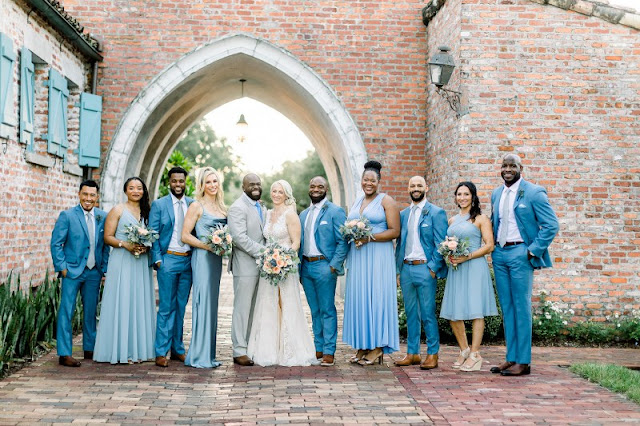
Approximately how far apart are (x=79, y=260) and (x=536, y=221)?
177 inches

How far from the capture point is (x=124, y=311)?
24.7 ft

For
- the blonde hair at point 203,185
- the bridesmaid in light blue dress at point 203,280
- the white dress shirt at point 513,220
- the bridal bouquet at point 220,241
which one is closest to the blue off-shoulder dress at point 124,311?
the bridesmaid in light blue dress at point 203,280

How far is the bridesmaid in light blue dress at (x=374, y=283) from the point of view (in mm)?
7523

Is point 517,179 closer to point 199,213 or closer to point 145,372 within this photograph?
point 199,213

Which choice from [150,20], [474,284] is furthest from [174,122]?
[474,284]

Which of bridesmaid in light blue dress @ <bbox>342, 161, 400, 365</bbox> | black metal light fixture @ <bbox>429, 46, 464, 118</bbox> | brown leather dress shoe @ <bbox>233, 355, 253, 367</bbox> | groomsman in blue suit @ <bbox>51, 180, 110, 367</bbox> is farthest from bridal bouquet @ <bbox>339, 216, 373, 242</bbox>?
black metal light fixture @ <bbox>429, 46, 464, 118</bbox>

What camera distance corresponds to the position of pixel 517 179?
721 cm

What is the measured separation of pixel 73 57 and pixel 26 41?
6.61 ft

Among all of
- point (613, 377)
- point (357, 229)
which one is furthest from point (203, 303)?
point (613, 377)

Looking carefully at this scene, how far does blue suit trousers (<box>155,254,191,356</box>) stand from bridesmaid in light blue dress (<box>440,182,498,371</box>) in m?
2.66

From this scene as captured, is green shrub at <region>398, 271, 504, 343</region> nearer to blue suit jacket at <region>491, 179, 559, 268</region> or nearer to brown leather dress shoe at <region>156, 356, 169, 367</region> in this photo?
blue suit jacket at <region>491, 179, 559, 268</region>

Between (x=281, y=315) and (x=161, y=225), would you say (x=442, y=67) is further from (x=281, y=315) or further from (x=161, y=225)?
(x=161, y=225)

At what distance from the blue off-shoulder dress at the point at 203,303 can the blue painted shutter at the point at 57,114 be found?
134 inches

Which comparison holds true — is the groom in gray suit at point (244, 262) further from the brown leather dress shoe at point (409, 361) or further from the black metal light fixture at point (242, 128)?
the black metal light fixture at point (242, 128)
